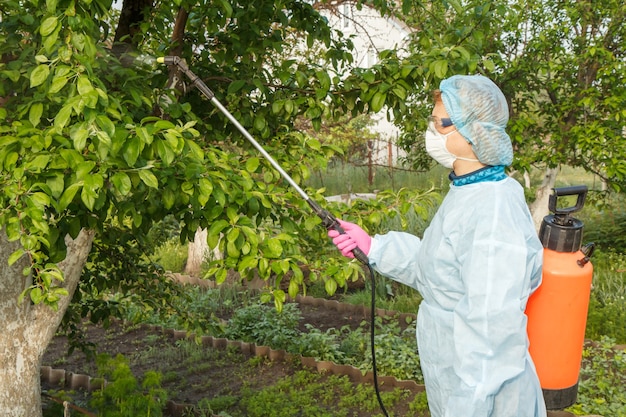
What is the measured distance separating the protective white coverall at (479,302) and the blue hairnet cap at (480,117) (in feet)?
0.33

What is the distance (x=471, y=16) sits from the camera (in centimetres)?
312

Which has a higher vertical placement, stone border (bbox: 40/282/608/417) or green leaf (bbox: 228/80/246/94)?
green leaf (bbox: 228/80/246/94)

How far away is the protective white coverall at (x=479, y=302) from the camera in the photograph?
2.00 m

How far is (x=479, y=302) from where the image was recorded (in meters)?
2.02

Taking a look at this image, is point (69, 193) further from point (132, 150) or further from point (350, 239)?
point (350, 239)

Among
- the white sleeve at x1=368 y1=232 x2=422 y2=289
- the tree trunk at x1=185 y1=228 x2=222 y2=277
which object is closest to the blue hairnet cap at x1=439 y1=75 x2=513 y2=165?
the white sleeve at x1=368 y1=232 x2=422 y2=289

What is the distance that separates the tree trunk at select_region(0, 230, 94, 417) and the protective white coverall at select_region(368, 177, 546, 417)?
5.36 ft

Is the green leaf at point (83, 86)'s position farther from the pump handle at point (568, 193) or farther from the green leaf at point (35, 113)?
the pump handle at point (568, 193)

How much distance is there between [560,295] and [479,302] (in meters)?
0.44

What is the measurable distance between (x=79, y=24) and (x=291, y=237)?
38.3 inches

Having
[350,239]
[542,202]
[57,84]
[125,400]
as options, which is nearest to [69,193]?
[57,84]

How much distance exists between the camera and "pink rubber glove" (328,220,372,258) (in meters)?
2.58

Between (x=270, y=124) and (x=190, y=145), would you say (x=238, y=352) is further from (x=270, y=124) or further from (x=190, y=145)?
(x=190, y=145)

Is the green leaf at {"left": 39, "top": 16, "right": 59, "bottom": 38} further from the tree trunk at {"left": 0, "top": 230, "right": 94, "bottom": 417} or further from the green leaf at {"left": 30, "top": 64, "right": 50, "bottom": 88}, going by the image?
the tree trunk at {"left": 0, "top": 230, "right": 94, "bottom": 417}
